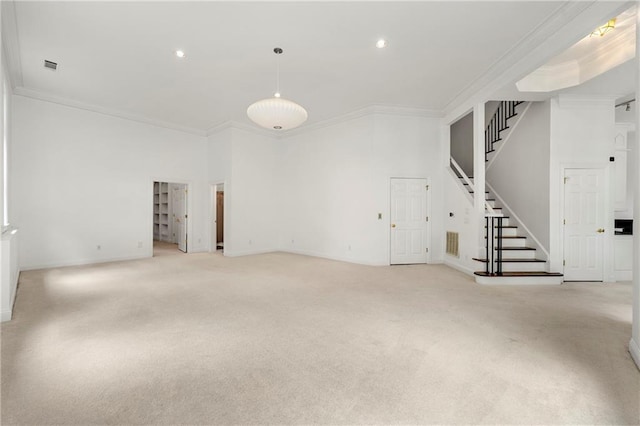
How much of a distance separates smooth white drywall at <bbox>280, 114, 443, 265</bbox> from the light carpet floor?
97.4 inches

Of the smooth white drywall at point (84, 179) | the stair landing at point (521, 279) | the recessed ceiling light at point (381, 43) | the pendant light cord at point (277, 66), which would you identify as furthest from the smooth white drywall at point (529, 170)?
the smooth white drywall at point (84, 179)

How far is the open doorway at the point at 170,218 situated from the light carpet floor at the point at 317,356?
4.36m

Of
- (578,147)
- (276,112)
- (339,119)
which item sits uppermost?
(339,119)

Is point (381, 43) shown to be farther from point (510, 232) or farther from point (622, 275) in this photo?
point (622, 275)

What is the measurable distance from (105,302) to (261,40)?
4.31m

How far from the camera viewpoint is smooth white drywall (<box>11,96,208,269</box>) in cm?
604

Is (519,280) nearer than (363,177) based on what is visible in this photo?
Yes

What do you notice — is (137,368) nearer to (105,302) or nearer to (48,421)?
(48,421)

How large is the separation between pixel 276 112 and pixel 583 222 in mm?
6000

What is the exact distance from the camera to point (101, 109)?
689 cm

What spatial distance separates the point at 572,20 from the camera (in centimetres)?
349

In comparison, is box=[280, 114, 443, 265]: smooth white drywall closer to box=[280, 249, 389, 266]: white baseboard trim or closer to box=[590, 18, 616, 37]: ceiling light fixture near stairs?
box=[280, 249, 389, 266]: white baseboard trim

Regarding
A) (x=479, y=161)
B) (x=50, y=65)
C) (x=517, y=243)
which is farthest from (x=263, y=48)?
(x=517, y=243)

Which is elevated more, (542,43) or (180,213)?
(542,43)
